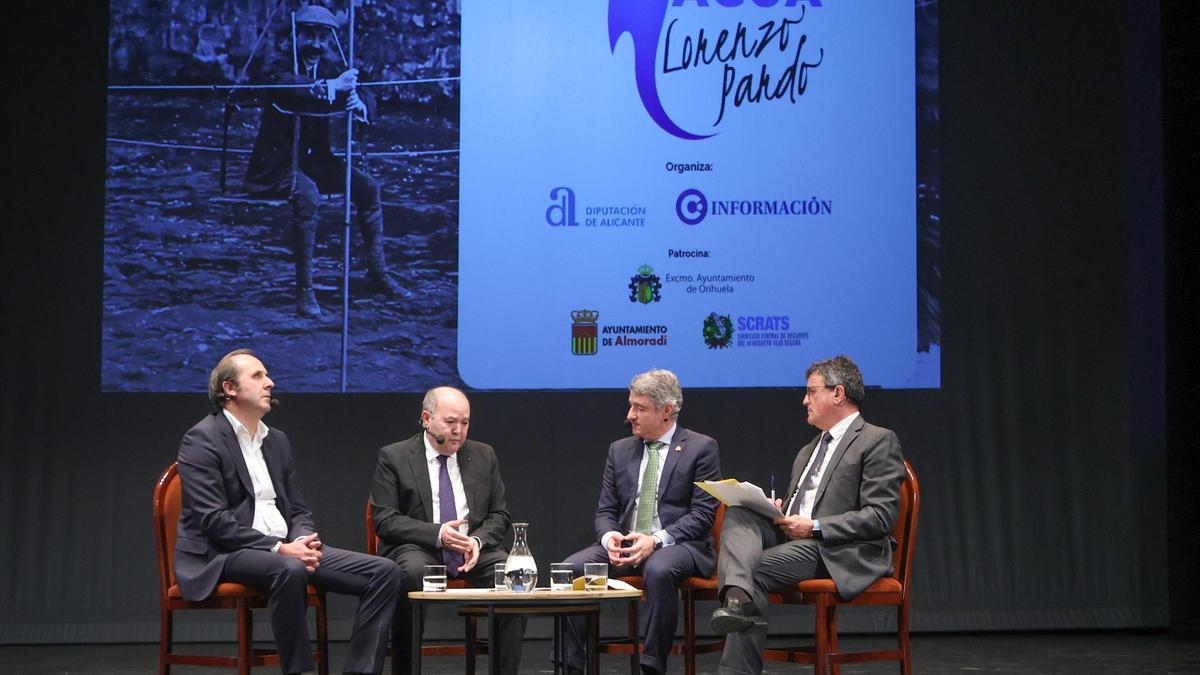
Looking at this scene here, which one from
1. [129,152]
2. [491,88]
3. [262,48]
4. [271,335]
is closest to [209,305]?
[271,335]

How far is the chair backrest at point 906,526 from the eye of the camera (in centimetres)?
403

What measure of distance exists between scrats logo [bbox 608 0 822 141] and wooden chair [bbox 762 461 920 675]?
211 centimetres

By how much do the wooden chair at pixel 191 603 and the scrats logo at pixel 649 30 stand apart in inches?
102

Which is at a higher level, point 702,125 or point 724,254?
point 702,125

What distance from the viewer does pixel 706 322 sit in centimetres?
543

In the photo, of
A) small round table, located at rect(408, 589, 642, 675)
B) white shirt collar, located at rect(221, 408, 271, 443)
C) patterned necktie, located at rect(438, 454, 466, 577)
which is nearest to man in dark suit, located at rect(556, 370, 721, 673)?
patterned necktie, located at rect(438, 454, 466, 577)

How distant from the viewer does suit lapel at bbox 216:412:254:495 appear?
3.98 metres

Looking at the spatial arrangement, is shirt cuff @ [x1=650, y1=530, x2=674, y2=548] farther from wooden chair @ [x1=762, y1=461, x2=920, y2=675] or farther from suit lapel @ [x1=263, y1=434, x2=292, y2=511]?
suit lapel @ [x1=263, y1=434, x2=292, y2=511]

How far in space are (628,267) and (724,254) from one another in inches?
16.6

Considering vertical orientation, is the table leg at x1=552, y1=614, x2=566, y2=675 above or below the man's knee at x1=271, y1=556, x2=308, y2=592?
below

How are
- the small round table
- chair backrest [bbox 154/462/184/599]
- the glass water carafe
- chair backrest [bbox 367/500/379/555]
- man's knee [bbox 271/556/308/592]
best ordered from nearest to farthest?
1. the small round table
2. the glass water carafe
3. man's knee [bbox 271/556/308/592]
4. chair backrest [bbox 154/462/184/599]
5. chair backrest [bbox 367/500/379/555]

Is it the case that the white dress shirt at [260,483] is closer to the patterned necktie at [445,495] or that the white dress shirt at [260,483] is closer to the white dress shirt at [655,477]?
the patterned necktie at [445,495]

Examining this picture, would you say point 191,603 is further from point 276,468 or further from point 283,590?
point 276,468

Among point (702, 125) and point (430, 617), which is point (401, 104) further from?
point (430, 617)
